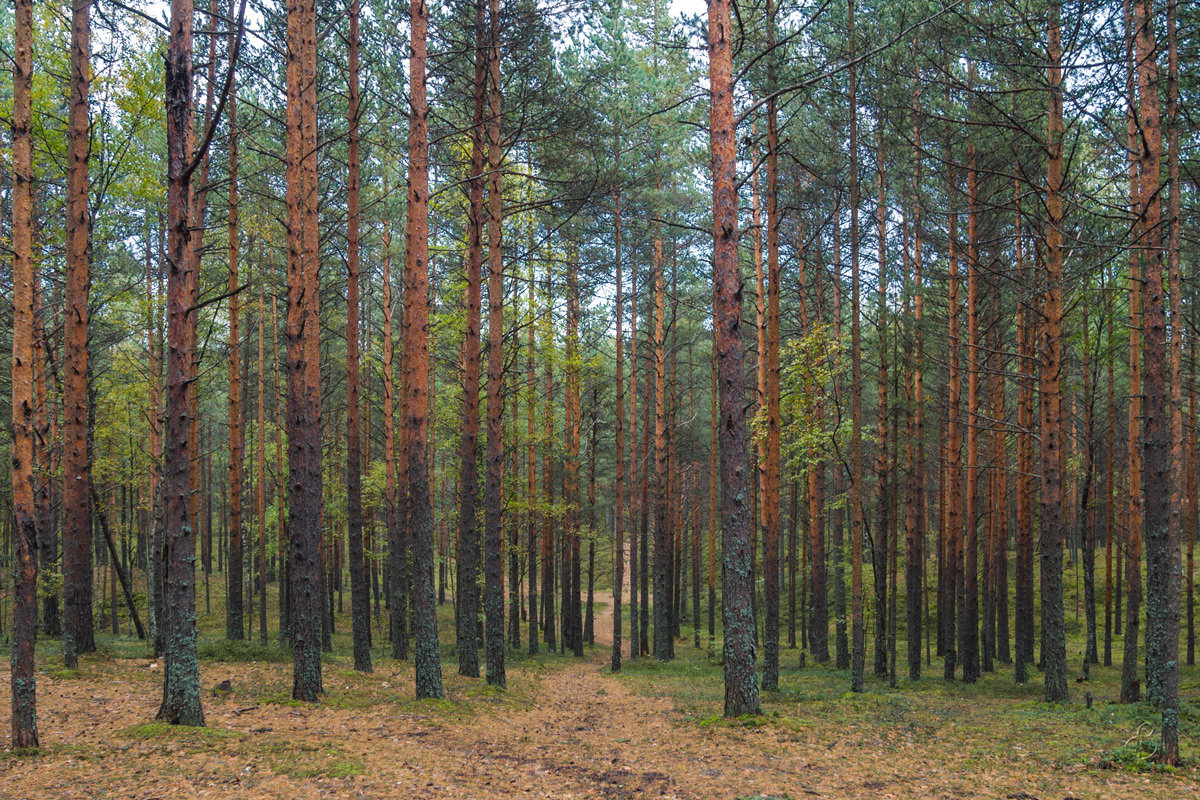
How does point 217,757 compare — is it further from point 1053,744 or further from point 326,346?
point 326,346

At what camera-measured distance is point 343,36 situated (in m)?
11.6

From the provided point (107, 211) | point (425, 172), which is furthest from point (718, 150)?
point (107, 211)

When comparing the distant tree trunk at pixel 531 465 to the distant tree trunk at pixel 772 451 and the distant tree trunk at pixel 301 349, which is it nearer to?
the distant tree trunk at pixel 772 451

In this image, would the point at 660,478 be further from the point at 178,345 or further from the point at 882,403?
the point at 178,345

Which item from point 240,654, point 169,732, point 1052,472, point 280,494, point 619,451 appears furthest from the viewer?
point 280,494

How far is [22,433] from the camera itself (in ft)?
20.0

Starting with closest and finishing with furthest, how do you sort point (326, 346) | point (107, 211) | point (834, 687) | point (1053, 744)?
point (1053, 744) < point (834, 687) < point (107, 211) < point (326, 346)

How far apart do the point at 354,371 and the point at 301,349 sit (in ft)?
9.70

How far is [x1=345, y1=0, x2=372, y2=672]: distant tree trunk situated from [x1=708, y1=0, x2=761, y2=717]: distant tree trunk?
21.1 feet

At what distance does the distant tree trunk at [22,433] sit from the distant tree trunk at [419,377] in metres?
4.21

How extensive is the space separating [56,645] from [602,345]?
19427 millimetres

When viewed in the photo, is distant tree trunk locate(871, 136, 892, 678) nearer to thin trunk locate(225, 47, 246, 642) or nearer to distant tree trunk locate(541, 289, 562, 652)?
distant tree trunk locate(541, 289, 562, 652)

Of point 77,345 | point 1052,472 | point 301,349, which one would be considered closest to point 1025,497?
point 1052,472

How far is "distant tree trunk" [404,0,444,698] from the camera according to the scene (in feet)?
31.2
